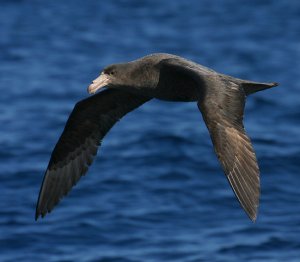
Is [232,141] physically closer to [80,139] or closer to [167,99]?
[167,99]

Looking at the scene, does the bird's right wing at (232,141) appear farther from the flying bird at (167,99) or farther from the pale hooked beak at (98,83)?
the pale hooked beak at (98,83)

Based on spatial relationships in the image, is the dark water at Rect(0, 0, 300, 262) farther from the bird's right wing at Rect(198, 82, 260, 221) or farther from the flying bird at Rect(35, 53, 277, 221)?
the bird's right wing at Rect(198, 82, 260, 221)

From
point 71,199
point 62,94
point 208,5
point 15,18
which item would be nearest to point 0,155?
point 71,199

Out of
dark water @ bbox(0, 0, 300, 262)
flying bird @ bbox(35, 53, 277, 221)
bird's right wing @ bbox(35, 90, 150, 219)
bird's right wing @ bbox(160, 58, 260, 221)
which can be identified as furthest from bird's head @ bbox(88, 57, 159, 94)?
dark water @ bbox(0, 0, 300, 262)

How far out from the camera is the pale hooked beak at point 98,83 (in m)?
9.95

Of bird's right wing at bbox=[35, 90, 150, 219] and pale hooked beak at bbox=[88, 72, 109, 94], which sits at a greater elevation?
pale hooked beak at bbox=[88, 72, 109, 94]

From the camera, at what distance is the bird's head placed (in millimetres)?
9984

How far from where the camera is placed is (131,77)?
10.0 metres

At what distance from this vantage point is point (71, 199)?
42.2ft

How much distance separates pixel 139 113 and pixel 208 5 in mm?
6481

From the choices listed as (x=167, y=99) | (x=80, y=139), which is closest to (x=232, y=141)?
(x=167, y=99)

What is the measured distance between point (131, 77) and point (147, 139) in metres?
4.81

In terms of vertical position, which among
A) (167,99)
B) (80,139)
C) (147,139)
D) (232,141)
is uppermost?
(167,99)

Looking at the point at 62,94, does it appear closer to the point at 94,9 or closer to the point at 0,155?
the point at 0,155
